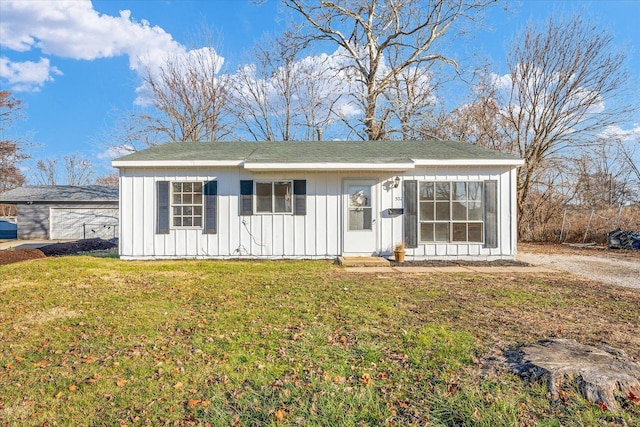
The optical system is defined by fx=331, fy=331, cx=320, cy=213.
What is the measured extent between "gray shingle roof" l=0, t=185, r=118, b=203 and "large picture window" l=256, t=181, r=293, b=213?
14.5m

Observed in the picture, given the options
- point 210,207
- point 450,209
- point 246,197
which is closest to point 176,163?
point 210,207

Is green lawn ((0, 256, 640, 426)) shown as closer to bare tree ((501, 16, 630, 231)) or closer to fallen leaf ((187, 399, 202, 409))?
fallen leaf ((187, 399, 202, 409))

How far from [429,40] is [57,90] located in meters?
22.9

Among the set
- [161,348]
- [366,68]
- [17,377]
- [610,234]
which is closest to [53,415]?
[17,377]

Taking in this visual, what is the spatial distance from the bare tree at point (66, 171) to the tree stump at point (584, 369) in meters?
41.3

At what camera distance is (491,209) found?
8344 mm

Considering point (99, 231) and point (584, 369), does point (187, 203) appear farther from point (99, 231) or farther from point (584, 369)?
point (99, 231)

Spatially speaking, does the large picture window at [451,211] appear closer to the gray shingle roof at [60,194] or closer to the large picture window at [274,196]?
the large picture window at [274,196]

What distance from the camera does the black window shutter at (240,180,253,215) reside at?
27.6 feet

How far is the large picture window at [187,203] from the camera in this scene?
27.6ft

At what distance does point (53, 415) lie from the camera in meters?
2.20

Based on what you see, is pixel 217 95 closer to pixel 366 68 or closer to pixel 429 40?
pixel 366 68

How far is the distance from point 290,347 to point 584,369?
7.87ft

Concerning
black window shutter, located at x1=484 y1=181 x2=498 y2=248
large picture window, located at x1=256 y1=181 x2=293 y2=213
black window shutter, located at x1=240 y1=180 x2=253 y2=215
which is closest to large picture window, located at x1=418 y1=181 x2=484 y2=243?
Answer: black window shutter, located at x1=484 y1=181 x2=498 y2=248
